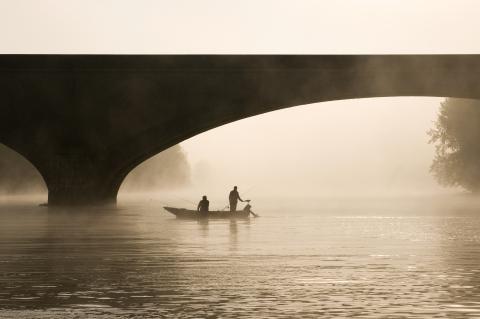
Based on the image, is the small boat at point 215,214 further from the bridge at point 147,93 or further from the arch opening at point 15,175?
the arch opening at point 15,175

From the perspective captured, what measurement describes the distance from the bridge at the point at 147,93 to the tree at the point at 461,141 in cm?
3090

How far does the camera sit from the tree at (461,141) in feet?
246

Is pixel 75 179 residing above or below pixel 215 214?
above

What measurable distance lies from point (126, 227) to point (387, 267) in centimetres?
1541

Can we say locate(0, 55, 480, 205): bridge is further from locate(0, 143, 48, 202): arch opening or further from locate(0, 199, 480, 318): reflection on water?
locate(0, 143, 48, 202): arch opening

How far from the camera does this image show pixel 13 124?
46.0 meters

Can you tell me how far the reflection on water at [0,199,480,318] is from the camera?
1305 centimetres

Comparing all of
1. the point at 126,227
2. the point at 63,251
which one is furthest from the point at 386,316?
the point at 126,227

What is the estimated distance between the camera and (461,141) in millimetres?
75812

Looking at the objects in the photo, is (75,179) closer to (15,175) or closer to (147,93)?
(147,93)

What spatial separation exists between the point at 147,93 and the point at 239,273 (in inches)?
1156

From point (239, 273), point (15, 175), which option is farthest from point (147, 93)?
point (15, 175)

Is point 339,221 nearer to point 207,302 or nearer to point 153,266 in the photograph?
point 153,266

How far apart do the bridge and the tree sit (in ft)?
101
